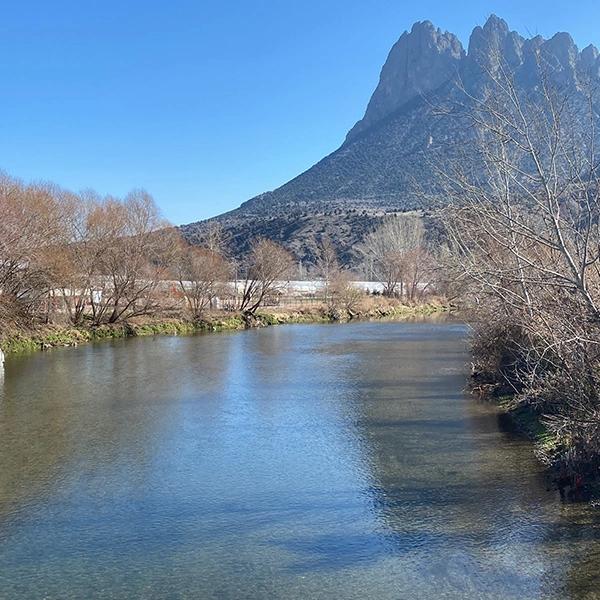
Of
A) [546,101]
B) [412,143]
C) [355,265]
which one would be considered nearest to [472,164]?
[546,101]

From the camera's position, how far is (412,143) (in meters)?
102

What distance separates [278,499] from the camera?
9.09 m

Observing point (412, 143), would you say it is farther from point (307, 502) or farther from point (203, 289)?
point (307, 502)

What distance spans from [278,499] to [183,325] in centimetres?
3152

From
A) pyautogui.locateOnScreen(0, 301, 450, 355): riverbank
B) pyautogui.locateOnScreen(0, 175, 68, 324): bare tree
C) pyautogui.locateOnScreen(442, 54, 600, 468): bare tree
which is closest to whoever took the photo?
pyautogui.locateOnScreen(442, 54, 600, 468): bare tree

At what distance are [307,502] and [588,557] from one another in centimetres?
363

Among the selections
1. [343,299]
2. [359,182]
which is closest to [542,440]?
[343,299]

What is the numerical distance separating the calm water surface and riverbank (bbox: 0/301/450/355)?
12.1m

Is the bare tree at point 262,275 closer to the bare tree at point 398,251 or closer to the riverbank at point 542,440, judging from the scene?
the bare tree at point 398,251

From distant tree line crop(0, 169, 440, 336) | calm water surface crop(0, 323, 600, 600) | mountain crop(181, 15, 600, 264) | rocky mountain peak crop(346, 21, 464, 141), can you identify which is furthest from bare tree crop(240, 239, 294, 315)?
rocky mountain peak crop(346, 21, 464, 141)

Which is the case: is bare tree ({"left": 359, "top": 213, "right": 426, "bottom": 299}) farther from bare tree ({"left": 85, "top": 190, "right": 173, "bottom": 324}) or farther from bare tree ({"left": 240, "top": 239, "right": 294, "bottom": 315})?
bare tree ({"left": 85, "top": 190, "right": 173, "bottom": 324})

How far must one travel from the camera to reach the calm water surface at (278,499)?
6707 mm

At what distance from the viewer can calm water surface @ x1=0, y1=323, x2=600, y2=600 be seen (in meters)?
6.71

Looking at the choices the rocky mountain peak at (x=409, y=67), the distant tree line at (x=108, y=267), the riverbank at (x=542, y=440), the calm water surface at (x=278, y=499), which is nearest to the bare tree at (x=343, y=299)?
the distant tree line at (x=108, y=267)
